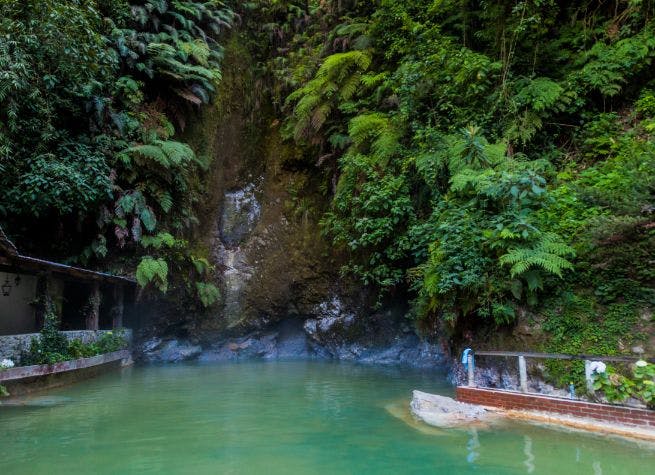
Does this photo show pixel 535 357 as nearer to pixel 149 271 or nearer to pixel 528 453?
pixel 528 453

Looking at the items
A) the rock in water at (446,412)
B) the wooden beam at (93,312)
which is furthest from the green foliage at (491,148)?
the wooden beam at (93,312)

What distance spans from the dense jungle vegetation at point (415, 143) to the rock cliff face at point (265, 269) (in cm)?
85

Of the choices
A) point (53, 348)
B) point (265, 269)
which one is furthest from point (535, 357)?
point (265, 269)

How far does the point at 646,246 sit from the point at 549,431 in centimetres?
307

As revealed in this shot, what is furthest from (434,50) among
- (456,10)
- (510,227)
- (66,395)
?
(66,395)

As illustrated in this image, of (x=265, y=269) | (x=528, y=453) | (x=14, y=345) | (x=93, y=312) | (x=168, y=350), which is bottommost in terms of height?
(x=528, y=453)

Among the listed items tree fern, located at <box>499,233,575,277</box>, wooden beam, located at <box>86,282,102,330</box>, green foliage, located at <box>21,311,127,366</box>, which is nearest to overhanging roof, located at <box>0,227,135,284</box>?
wooden beam, located at <box>86,282,102,330</box>

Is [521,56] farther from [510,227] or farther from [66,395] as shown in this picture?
[66,395]

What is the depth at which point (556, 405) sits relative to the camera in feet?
20.2

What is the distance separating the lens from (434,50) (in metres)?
11.8

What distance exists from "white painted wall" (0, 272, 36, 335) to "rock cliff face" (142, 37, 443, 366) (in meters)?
3.41

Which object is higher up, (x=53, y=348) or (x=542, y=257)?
(x=542, y=257)

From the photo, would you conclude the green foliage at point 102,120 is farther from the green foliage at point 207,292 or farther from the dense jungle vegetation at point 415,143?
the green foliage at point 207,292

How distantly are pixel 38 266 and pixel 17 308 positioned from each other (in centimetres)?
452
